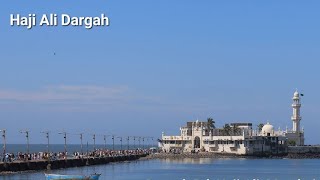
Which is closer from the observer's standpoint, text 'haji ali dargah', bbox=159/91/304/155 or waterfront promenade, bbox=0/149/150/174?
waterfront promenade, bbox=0/149/150/174

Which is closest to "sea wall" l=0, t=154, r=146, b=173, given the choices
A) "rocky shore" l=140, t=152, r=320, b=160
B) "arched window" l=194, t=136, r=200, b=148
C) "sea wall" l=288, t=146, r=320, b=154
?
"rocky shore" l=140, t=152, r=320, b=160

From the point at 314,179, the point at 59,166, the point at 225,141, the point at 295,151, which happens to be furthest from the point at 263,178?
the point at 295,151

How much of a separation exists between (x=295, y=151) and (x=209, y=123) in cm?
1974

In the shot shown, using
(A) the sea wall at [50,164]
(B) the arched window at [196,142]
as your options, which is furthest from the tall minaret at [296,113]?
(A) the sea wall at [50,164]

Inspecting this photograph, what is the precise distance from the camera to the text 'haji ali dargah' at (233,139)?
495 ft

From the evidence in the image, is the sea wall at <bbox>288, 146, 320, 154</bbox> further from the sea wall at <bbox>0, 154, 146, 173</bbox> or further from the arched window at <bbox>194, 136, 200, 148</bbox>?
the sea wall at <bbox>0, 154, 146, 173</bbox>

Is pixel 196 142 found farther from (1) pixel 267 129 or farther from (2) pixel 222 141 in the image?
(1) pixel 267 129

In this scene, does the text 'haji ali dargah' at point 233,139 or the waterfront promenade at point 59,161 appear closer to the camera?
the waterfront promenade at point 59,161

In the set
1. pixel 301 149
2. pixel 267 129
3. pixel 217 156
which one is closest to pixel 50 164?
pixel 217 156

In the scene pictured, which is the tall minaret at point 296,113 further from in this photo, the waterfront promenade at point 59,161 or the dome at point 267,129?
the waterfront promenade at point 59,161

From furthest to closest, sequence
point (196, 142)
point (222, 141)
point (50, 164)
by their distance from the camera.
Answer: point (196, 142) < point (222, 141) < point (50, 164)

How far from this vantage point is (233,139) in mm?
149250

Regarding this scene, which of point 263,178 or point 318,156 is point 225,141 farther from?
point 263,178

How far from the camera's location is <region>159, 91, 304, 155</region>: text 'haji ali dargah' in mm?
150750
